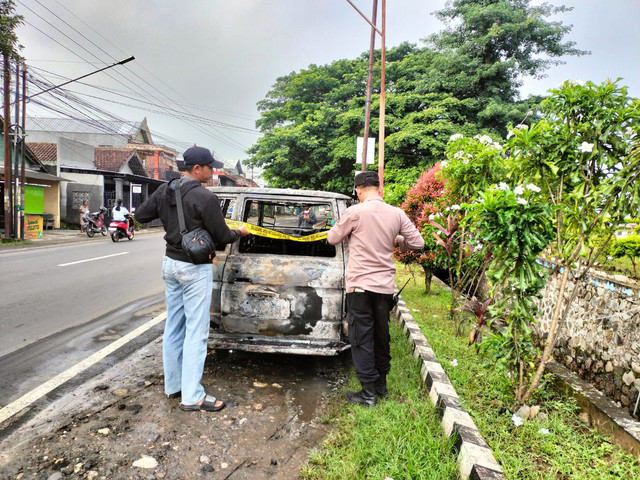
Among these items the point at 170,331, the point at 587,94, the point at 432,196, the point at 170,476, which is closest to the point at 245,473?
the point at 170,476

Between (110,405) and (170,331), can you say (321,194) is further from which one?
(110,405)

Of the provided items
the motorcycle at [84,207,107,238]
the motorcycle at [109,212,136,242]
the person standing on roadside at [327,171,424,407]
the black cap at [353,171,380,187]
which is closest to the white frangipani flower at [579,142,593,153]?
the person standing on roadside at [327,171,424,407]

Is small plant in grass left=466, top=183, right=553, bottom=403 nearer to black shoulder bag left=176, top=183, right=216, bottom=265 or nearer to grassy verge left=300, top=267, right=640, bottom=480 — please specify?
grassy verge left=300, top=267, right=640, bottom=480

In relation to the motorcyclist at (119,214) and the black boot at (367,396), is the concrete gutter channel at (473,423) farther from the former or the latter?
the motorcyclist at (119,214)

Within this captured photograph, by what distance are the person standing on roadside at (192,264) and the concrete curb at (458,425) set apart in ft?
5.43

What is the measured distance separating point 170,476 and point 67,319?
3811 mm

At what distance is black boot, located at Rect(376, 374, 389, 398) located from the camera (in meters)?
3.22

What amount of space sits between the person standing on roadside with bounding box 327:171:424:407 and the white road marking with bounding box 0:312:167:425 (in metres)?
2.43

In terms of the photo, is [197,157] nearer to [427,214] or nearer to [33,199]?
[427,214]

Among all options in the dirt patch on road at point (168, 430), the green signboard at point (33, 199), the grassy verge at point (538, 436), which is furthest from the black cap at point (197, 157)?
the green signboard at point (33, 199)

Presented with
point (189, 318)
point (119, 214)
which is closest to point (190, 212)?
point (189, 318)

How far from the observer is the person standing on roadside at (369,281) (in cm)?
312

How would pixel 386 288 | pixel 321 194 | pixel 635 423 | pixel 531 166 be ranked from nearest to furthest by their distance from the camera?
pixel 635 423
pixel 531 166
pixel 386 288
pixel 321 194

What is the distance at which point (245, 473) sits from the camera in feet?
7.57
